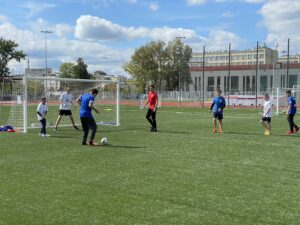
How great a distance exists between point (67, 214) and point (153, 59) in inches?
3468

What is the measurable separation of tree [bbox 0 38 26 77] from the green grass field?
71.8m

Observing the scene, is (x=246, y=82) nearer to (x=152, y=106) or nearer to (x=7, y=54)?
(x=7, y=54)

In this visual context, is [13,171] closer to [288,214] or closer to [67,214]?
[67,214]

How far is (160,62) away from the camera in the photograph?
307 ft

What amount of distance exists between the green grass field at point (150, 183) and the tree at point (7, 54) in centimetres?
→ 7185

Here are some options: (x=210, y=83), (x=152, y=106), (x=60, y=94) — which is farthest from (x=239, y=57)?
(x=152, y=106)

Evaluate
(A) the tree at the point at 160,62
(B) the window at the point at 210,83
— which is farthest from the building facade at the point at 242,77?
(A) the tree at the point at 160,62

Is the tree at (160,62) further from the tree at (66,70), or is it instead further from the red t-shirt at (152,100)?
the red t-shirt at (152,100)

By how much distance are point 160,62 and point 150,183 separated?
284 feet

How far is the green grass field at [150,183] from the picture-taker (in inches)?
237

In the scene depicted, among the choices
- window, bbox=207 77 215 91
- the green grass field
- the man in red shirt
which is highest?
window, bbox=207 77 215 91

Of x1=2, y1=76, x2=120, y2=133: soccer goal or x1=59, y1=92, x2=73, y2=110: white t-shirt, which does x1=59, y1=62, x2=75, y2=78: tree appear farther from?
x1=59, y1=92, x2=73, y2=110: white t-shirt

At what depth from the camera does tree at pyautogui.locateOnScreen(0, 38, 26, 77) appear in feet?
264

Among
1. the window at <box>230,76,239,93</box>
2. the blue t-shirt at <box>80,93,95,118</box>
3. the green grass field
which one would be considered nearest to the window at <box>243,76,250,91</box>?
the window at <box>230,76,239,93</box>
